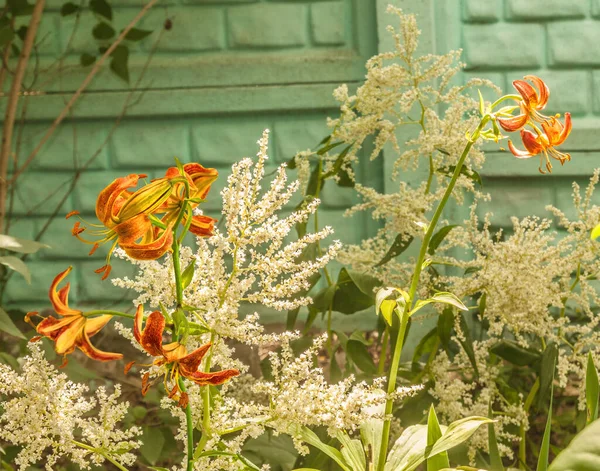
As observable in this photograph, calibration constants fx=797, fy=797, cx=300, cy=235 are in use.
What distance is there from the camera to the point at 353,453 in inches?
31.6

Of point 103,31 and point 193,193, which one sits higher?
point 103,31

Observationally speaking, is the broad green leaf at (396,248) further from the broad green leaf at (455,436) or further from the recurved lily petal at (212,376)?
the recurved lily petal at (212,376)

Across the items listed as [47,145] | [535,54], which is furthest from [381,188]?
[47,145]

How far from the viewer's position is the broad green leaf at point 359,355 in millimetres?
1264

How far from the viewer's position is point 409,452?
0.79 metres

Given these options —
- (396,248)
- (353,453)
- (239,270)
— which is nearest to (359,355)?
(396,248)

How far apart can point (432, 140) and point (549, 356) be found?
36 centimetres

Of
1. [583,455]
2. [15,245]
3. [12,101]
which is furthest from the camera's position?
[12,101]

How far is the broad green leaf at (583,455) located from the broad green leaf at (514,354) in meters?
0.79

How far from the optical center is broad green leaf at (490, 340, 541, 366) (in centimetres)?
127

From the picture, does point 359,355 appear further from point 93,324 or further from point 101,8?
point 101,8

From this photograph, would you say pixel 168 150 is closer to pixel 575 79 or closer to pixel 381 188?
pixel 381 188

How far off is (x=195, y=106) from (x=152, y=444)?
93cm

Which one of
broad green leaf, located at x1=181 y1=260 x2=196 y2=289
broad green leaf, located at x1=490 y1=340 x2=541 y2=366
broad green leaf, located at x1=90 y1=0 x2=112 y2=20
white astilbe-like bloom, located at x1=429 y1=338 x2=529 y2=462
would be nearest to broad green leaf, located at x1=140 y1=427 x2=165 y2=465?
white astilbe-like bloom, located at x1=429 y1=338 x2=529 y2=462
